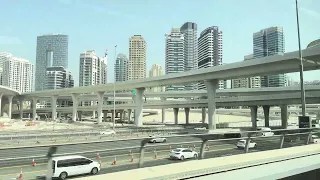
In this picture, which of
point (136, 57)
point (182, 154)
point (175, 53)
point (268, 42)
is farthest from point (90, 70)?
point (182, 154)

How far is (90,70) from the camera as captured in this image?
154500 millimetres

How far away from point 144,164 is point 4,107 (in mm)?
199132

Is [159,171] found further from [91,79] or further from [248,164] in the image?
[91,79]

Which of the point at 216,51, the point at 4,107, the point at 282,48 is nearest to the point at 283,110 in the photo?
the point at 282,48

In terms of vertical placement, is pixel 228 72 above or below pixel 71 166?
above

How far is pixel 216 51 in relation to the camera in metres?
139

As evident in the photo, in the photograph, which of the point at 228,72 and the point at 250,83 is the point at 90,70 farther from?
the point at 228,72

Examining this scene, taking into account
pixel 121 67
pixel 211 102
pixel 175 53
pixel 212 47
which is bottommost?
pixel 211 102

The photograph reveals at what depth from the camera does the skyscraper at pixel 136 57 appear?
553 feet

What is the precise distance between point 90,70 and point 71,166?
6056 inches

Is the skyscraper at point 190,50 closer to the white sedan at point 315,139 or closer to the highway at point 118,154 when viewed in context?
the white sedan at point 315,139

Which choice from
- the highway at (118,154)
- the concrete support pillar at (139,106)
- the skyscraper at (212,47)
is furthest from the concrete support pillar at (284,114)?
the highway at (118,154)

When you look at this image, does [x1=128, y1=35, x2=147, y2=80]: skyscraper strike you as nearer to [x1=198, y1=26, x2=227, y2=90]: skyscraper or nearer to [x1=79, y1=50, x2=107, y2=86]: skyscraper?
[x1=79, y1=50, x2=107, y2=86]: skyscraper

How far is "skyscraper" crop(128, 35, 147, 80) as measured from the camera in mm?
168575
